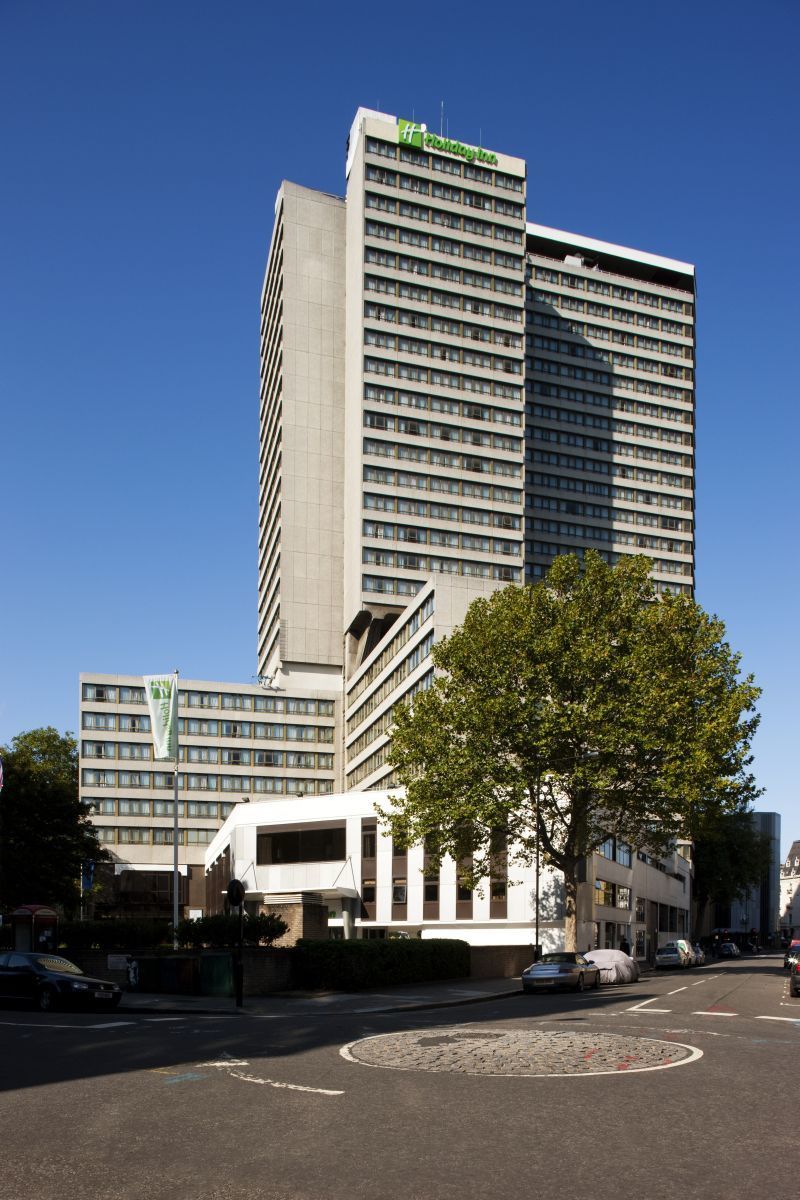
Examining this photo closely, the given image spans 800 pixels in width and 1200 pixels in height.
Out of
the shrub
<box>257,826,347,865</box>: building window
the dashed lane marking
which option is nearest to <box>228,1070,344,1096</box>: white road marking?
the dashed lane marking

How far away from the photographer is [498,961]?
47188mm

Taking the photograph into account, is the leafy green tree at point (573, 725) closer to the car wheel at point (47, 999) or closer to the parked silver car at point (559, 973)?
the parked silver car at point (559, 973)

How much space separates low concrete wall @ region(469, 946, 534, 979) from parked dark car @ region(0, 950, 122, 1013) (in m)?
20.4

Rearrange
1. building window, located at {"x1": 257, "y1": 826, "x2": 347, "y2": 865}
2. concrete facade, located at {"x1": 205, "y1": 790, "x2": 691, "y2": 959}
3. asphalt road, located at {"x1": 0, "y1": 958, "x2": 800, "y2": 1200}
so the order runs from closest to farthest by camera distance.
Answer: asphalt road, located at {"x1": 0, "y1": 958, "x2": 800, "y2": 1200}
concrete facade, located at {"x1": 205, "y1": 790, "x2": 691, "y2": 959}
building window, located at {"x1": 257, "y1": 826, "x2": 347, "y2": 865}

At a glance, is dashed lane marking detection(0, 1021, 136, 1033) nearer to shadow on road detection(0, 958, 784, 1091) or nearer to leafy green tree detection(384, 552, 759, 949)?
shadow on road detection(0, 958, 784, 1091)

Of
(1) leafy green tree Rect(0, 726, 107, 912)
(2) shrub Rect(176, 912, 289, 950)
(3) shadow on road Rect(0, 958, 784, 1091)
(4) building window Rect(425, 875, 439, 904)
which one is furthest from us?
(1) leafy green tree Rect(0, 726, 107, 912)

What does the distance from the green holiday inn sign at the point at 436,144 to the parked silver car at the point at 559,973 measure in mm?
102071

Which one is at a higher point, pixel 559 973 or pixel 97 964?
pixel 97 964

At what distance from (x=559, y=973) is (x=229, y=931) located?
33.2ft

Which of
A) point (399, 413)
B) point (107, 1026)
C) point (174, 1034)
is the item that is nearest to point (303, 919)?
point (107, 1026)

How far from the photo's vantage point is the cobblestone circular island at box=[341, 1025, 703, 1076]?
619 inches

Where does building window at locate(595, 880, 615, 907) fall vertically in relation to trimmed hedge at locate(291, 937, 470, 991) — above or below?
below

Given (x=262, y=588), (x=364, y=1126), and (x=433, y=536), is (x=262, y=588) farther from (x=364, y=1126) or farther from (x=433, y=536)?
(x=364, y=1126)

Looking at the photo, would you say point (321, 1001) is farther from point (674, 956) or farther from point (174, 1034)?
Result: point (674, 956)
